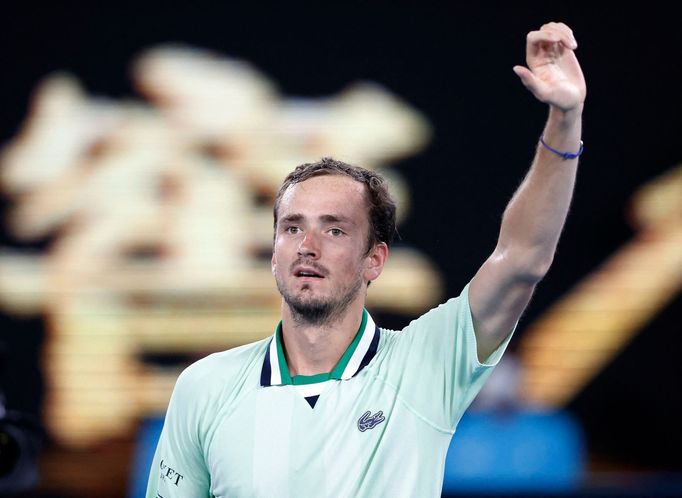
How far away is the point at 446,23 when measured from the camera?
22.9 ft

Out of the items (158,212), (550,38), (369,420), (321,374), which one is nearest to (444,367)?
(369,420)

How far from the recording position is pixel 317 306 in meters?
3.03

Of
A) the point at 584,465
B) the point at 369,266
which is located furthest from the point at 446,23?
the point at 369,266

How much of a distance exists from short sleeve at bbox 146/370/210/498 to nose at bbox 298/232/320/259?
20.0 inches

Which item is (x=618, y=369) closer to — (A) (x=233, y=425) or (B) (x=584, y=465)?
(B) (x=584, y=465)

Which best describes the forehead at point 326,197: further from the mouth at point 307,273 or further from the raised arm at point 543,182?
the raised arm at point 543,182

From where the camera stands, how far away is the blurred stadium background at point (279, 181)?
677cm

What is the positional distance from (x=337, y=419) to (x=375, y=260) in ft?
1.68

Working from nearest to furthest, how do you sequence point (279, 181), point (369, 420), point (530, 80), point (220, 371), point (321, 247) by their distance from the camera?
point (530, 80), point (369, 420), point (321, 247), point (220, 371), point (279, 181)

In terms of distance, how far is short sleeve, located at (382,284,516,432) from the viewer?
2.94m

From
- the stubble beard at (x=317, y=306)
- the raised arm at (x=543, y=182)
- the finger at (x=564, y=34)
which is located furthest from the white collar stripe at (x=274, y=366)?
the finger at (x=564, y=34)

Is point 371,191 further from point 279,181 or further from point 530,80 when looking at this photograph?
point 279,181

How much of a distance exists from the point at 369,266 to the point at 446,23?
410cm

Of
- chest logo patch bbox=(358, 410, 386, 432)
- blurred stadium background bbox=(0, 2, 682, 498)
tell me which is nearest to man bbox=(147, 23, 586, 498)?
chest logo patch bbox=(358, 410, 386, 432)
